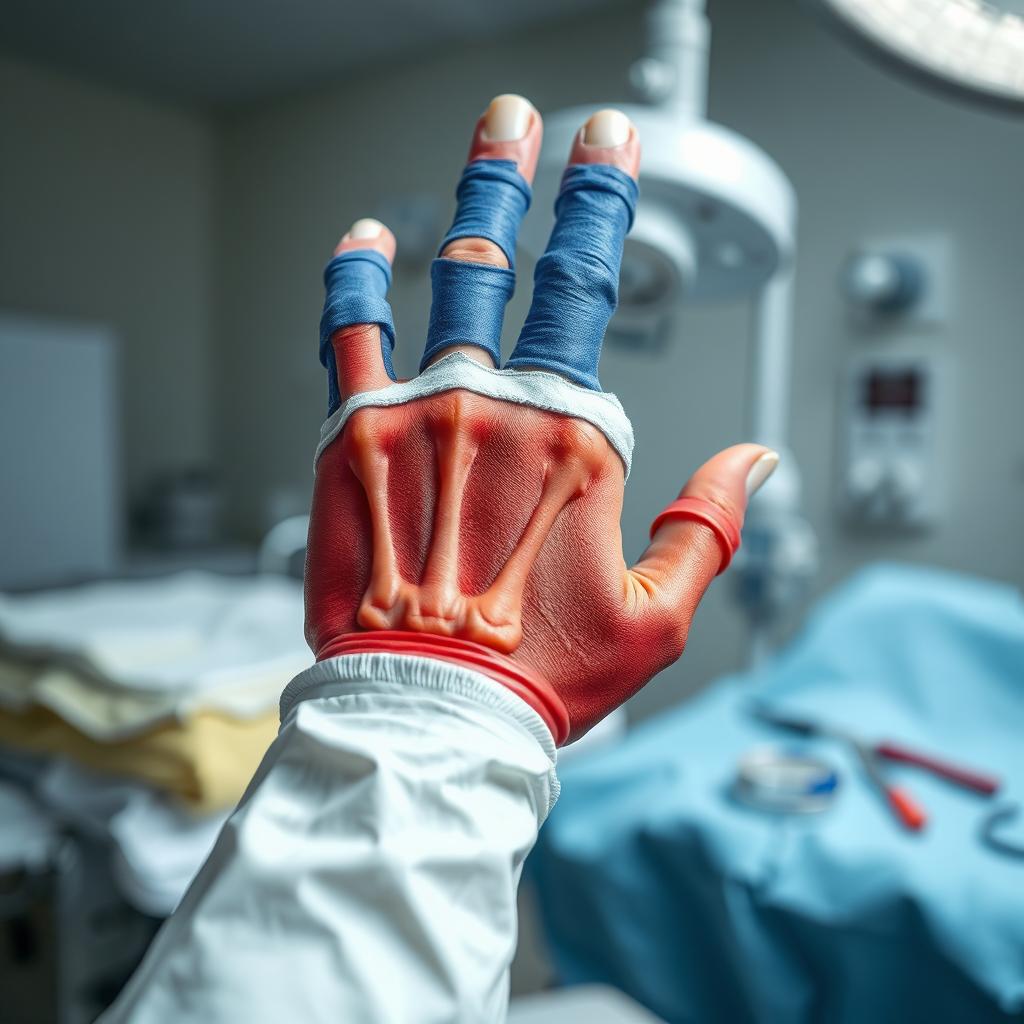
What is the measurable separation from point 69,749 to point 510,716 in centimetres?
56

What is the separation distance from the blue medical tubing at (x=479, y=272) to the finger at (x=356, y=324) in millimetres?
16

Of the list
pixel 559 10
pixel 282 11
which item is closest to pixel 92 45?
pixel 282 11

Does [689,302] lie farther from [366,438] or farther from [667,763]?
[667,763]

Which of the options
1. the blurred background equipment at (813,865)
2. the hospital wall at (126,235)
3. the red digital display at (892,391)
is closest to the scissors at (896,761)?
the blurred background equipment at (813,865)

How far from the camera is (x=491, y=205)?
0.29 m

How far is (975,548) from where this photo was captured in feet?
4.59

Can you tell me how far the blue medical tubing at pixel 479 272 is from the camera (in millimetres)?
286

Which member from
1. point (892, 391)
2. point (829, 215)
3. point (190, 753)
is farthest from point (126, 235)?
point (190, 753)

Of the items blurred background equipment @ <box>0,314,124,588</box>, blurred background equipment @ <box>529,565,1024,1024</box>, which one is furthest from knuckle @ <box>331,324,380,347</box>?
blurred background equipment @ <box>0,314,124,588</box>

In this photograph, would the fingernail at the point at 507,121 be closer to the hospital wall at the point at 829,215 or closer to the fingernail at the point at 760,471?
the fingernail at the point at 760,471

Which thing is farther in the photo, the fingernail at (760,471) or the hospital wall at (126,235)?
the hospital wall at (126,235)

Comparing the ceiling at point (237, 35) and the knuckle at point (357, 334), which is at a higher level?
the ceiling at point (237, 35)

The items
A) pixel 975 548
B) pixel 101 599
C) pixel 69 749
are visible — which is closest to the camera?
pixel 69 749

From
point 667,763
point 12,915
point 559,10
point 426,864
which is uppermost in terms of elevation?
point 559,10
